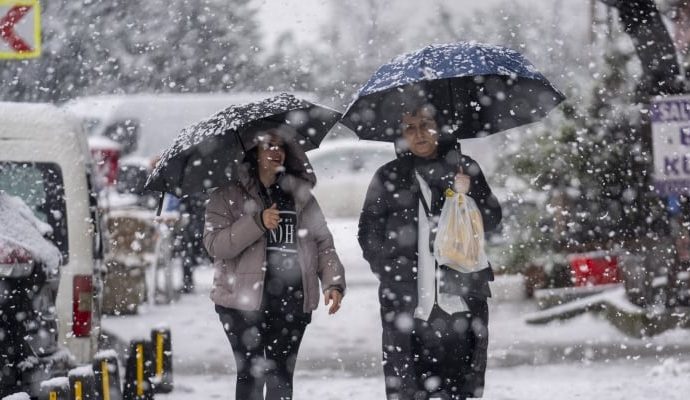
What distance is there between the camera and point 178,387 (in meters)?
8.70

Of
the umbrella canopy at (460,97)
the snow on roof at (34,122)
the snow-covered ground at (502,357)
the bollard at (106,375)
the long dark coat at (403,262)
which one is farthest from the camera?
the snow-covered ground at (502,357)

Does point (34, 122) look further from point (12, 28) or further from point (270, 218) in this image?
point (12, 28)

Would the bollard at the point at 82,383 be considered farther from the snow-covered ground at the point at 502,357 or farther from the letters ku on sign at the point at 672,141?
the letters ku on sign at the point at 672,141

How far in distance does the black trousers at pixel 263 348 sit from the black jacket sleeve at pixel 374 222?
0.43 m

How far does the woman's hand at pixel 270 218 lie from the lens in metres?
5.32

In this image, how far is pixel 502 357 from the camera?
10.0 m

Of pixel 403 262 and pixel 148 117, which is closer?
pixel 403 262

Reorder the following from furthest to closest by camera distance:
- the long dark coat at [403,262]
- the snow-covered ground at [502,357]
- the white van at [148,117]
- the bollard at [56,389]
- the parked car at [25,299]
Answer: the white van at [148,117] < the snow-covered ground at [502,357] < the long dark coat at [403,262] < the parked car at [25,299] < the bollard at [56,389]

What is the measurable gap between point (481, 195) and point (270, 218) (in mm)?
1002

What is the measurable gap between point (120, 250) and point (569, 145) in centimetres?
588

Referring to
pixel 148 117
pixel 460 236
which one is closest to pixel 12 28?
pixel 460 236

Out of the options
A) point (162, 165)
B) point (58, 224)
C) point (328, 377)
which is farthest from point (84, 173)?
point (328, 377)

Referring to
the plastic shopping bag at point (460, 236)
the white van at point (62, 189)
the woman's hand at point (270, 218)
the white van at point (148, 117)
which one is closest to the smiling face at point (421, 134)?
the plastic shopping bag at point (460, 236)

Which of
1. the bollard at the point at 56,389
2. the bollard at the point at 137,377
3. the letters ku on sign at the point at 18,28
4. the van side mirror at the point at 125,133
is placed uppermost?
the van side mirror at the point at 125,133
